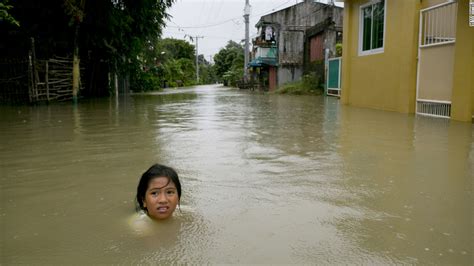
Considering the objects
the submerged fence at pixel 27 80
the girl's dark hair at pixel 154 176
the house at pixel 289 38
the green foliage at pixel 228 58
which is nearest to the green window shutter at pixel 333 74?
the house at pixel 289 38

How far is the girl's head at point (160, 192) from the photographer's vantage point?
10.2ft

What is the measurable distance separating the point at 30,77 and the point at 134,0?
213 inches

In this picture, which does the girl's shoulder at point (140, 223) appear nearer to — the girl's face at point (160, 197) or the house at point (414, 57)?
the girl's face at point (160, 197)

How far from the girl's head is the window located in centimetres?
1139

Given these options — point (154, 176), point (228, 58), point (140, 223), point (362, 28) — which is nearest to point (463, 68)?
point (362, 28)

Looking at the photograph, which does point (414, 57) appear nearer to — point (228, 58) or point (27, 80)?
point (27, 80)

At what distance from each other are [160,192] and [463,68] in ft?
26.6

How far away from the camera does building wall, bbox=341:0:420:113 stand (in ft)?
37.2

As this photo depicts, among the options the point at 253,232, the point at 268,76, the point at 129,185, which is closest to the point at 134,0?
the point at 129,185

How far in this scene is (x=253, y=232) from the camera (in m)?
2.94

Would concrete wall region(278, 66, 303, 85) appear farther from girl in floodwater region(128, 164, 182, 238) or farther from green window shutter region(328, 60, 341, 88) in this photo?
girl in floodwater region(128, 164, 182, 238)

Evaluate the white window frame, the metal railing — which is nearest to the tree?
the white window frame

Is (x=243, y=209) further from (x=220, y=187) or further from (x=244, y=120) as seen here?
(x=244, y=120)

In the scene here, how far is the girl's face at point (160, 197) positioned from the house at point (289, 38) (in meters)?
29.7
